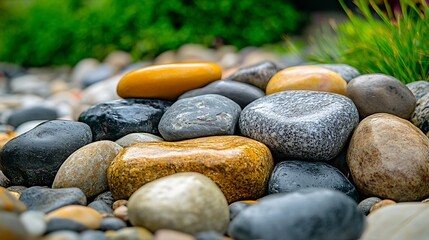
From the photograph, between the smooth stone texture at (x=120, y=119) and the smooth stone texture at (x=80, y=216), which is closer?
the smooth stone texture at (x=80, y=216)

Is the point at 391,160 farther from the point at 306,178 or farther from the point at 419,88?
the point at 419,88

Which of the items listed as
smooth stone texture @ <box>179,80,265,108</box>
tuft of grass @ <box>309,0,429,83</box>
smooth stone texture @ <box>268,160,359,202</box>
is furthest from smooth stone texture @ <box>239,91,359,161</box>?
tuft of grass @ <box>309,0,429,83</box>

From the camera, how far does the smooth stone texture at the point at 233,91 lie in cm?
371

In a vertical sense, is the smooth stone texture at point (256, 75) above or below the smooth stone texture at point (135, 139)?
above

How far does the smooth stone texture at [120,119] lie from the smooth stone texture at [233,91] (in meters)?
0.33

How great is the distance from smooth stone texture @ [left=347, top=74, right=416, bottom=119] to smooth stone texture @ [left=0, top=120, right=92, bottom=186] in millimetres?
1805

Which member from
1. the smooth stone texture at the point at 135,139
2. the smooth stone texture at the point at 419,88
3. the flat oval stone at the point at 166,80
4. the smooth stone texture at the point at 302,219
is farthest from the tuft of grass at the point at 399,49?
the smooth stone texture at the point at 302,219

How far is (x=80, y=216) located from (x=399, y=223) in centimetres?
135

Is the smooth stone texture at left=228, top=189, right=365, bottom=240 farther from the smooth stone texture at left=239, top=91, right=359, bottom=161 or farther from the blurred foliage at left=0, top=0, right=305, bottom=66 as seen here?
the blurred foliage at left=0, top=0, right=305, bottom=66

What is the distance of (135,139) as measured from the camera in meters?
3.39

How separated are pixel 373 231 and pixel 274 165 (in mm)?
1019

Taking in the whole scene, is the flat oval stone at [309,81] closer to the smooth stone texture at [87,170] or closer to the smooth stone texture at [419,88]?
the smooth stone texture at [419,88]

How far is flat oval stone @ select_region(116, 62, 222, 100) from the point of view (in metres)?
3.76

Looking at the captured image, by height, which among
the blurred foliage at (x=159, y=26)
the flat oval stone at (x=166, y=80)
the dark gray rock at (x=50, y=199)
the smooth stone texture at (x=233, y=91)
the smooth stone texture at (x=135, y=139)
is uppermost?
the flat oval stone at (x=166, y=80)
